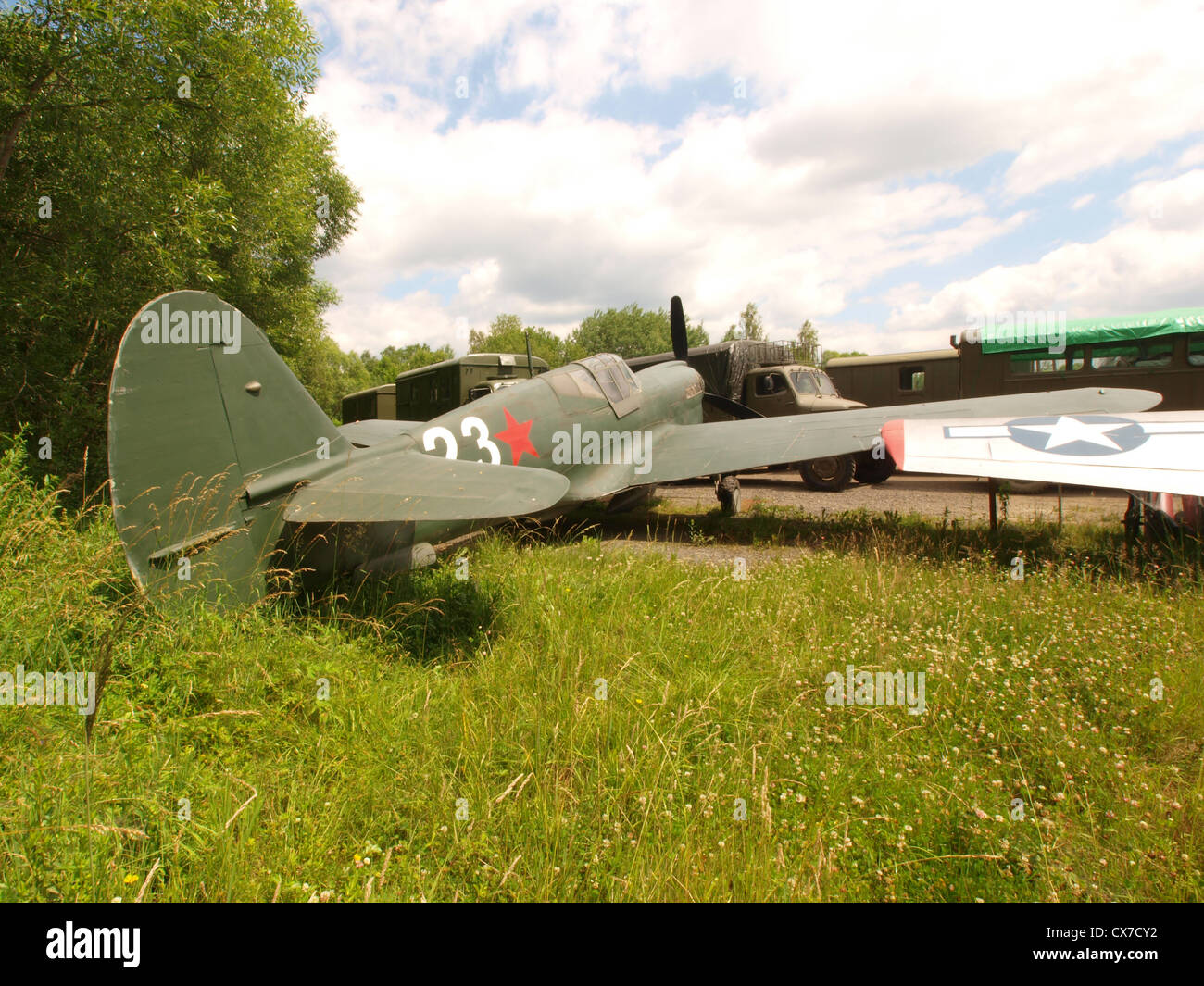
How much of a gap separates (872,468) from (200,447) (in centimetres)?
1158

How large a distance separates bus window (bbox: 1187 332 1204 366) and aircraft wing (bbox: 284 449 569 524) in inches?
545

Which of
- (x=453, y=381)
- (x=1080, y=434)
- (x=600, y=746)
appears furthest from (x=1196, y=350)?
(x=453, y=381)

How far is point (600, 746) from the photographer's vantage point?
2820 mm

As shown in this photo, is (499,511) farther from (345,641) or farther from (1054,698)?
(1054,698)

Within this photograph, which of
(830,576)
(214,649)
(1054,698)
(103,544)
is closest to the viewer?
(1054,698)

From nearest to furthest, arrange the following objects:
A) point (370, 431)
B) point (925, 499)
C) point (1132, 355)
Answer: point (370, 431)
point (925, 499)
point (1132, 355)

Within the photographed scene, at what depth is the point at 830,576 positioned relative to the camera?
17.1 ft

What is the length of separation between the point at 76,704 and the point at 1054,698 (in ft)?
16.8

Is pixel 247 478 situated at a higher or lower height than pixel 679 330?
lower

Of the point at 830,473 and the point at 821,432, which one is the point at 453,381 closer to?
the point at 830,473

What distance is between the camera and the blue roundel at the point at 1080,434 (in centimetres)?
523

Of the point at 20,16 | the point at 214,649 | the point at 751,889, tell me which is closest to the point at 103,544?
the point at 214,649

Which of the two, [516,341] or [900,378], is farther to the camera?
[516,341]

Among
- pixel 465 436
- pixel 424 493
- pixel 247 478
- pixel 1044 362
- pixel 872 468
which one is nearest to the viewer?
pixel 424 493
